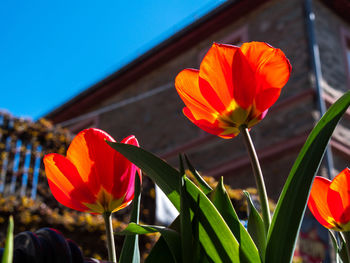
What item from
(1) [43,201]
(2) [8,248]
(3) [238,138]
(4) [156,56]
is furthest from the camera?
(4) [156,56]

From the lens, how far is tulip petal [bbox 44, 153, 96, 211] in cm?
57

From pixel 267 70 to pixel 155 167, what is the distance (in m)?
0.18

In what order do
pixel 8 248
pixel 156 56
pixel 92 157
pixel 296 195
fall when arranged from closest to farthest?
pixel 8 248 → pixel 296 195 → pixel 92 157 → pixel 156 56

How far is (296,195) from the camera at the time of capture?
46cm

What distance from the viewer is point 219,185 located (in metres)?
0.53

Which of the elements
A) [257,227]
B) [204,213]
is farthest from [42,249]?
[257,227]

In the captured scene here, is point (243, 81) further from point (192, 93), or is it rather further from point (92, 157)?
point (92, 157)

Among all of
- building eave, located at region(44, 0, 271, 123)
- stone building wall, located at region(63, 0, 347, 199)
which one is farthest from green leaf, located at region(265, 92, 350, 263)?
building eave, located at region(44, 0, 271, 123)

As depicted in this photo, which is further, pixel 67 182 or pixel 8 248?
pixel 67 182

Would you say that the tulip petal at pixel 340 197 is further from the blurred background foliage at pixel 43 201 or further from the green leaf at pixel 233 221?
the blurred background foliage at pixel 43 201

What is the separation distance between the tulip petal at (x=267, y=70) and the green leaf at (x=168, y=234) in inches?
7.4

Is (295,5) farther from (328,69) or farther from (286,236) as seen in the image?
(286,236)

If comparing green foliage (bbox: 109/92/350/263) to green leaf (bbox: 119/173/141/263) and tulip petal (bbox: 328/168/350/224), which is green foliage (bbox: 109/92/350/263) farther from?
tulip petal (bbox: 328/168/350/224)

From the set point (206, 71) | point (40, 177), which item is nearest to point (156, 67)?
point (40, 177)
